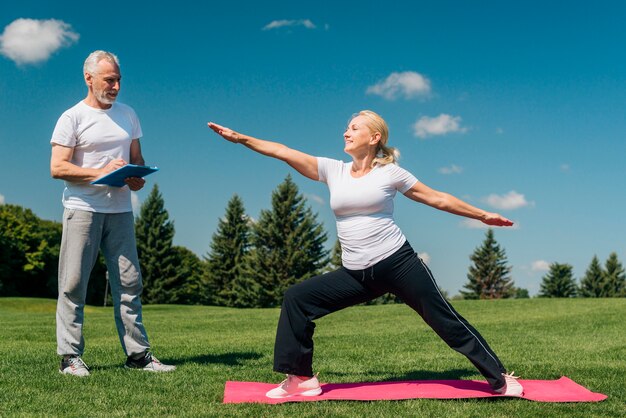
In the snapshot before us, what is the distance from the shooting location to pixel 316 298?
5.04 metres

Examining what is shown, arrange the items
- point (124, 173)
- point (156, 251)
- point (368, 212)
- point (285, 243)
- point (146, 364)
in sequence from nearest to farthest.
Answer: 1. point (368, 212)
2. point (124, 173)
3. point (146, 364)
4. point (285, 243)
5. point (156, 251)

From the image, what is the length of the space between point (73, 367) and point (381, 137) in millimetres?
3428

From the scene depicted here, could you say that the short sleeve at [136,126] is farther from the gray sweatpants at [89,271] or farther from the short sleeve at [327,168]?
the short sleeve at [327,168]

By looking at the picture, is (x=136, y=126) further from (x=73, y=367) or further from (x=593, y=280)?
(x=593, y=280)

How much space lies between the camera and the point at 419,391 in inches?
204

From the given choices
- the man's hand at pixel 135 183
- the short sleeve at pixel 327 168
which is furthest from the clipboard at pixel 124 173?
the short sleeve at pixel 327 168

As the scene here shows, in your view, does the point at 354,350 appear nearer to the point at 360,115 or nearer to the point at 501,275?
the point at 360,115

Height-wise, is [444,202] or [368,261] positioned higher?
[444,202]

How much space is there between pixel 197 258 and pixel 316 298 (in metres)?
72.8

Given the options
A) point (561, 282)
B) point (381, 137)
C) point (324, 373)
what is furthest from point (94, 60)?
point (561, 282)

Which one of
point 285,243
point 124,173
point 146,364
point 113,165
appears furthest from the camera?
point 285,243

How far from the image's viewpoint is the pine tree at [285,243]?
175 ft

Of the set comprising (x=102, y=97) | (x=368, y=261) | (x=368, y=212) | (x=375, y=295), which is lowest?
(x=375, y=295)

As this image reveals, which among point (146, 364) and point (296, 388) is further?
point (146, 364)
